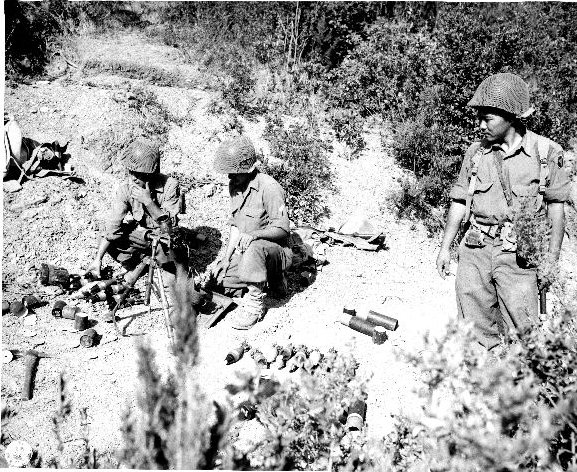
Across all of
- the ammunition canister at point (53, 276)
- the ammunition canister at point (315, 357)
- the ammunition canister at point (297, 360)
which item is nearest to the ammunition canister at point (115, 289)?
the ammunition canister at point (53, 276)

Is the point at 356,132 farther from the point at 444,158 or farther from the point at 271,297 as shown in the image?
the point at 271,297

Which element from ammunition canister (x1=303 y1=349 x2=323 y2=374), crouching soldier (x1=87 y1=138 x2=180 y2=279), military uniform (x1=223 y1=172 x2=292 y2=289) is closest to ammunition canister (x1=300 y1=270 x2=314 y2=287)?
military uniform (x1=223 y1=172 x2=292 y2=289)

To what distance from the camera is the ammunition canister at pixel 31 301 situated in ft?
16.5

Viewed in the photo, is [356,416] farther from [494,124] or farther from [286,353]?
[494,124]

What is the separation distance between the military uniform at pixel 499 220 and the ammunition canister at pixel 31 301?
13.0ft

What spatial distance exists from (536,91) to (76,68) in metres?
7.69

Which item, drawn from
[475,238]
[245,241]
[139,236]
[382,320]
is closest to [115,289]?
[139,236]

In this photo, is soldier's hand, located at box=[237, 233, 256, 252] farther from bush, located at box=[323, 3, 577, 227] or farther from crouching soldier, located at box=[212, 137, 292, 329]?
bush, located at box=[323, 3, 577, 227]

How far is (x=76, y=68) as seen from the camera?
9.21m

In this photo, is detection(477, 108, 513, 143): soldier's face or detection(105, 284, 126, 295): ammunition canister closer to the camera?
detection(477, 108, 513, 143): soldier's face

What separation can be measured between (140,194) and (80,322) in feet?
4.45

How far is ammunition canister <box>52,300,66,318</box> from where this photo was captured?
4996mm

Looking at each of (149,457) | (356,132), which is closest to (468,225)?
(149,457)

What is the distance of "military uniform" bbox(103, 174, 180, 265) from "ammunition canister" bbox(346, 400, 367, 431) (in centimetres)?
254
